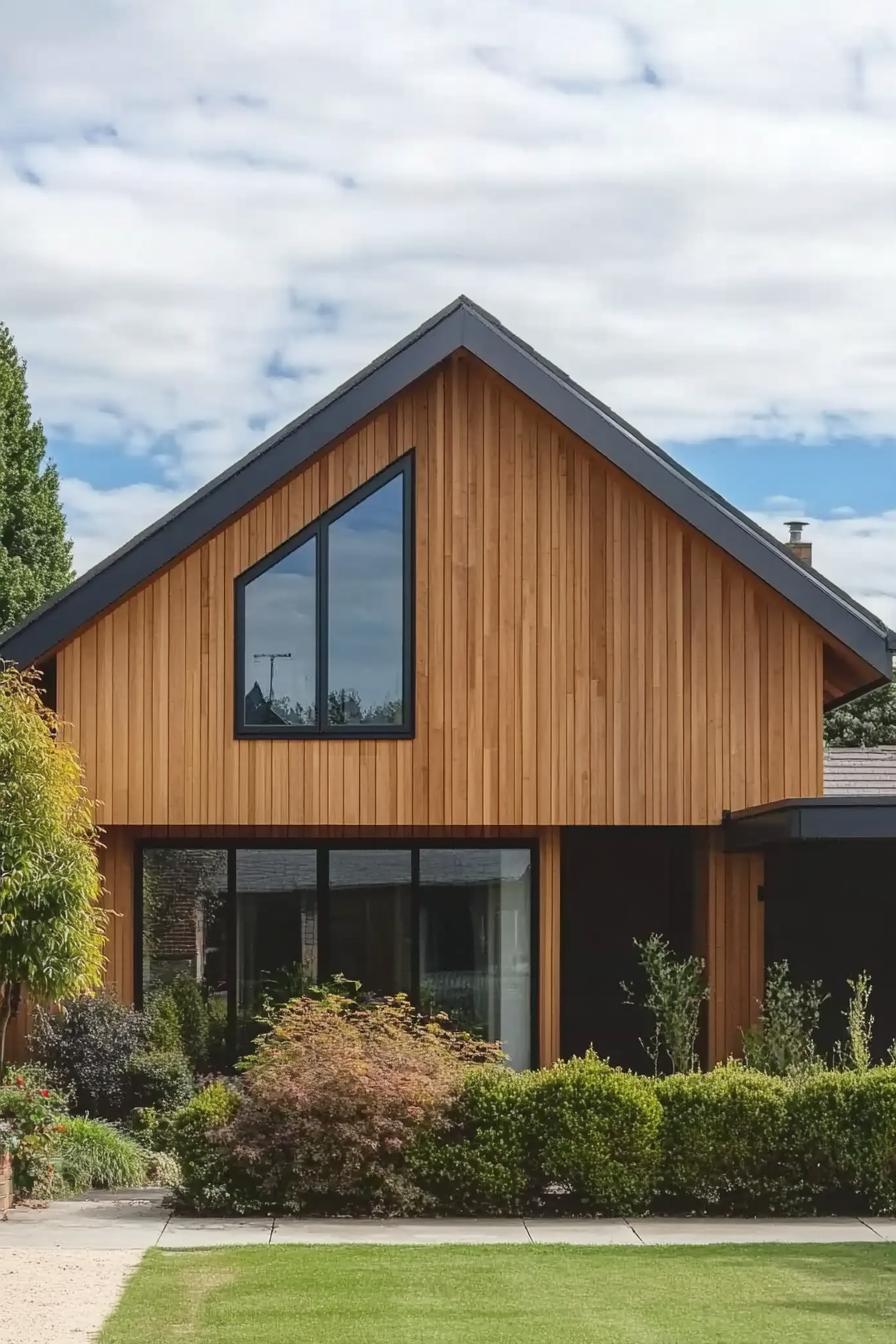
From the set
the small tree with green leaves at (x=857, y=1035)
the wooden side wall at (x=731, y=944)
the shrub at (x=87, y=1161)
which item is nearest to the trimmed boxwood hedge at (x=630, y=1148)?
the small tree with green leaves at (x=857, y=1035)

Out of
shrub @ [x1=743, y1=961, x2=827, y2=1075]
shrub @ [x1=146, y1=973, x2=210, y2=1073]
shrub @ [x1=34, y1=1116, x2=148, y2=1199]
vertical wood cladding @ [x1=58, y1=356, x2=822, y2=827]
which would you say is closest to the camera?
shrub @ [x1=34, y1=1116, x2=148, y2=1199]

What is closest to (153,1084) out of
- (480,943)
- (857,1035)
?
(480,943)

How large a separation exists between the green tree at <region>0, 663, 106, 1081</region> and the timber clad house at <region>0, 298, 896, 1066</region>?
1.70 m

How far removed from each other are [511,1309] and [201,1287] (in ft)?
5.67

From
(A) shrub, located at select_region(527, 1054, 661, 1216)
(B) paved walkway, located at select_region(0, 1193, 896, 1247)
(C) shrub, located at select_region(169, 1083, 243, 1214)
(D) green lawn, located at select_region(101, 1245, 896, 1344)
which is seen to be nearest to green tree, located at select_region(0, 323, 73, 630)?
(C) shrub, located at select_region(169, 1083, 243, 1214)

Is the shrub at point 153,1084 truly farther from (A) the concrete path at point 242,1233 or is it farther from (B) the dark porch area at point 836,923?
(B) the dark porch area at point 836,923

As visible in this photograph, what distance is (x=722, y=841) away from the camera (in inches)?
644

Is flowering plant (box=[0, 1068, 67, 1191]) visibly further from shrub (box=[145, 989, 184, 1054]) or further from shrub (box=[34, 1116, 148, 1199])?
shrub (box=[145, 989, 184, 1054])

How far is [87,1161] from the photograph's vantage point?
1330 centimetres

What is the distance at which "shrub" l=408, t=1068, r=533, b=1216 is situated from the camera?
12.3 metres

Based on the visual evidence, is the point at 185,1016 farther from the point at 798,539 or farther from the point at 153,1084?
the point at 798,539

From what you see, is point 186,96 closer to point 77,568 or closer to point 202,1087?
point 202,1087

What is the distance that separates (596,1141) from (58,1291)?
4.01 metres

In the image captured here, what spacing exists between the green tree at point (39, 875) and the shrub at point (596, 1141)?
11.9 ft
